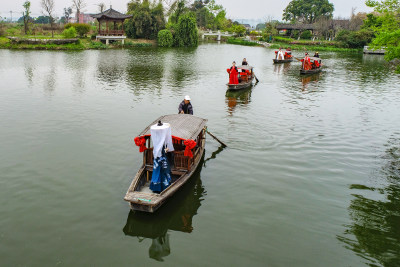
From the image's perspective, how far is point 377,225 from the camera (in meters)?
9.99

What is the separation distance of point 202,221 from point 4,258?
534cm

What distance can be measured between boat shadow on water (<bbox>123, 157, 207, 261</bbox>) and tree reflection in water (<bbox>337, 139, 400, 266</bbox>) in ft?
14.9

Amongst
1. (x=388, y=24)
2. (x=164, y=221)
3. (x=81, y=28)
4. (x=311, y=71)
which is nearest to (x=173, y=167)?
(x=164, y=221)

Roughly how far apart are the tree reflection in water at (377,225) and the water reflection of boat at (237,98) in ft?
37.2

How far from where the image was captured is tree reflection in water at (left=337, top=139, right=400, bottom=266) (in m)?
8.73

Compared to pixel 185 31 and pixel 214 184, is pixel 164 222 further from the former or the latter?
pixel 185 31

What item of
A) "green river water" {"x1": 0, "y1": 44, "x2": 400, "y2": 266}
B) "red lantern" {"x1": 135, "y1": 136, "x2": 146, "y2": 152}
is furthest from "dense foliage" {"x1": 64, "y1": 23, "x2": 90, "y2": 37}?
"red lantern" {"x1": 135, "y1": 136, "x2": 146, "y2": 152}

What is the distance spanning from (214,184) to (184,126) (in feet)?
8.10

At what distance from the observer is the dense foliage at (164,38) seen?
64.9 meters

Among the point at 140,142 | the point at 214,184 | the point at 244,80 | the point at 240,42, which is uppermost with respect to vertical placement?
the point at 240,42

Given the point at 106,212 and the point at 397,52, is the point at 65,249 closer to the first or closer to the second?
the point at 106,212

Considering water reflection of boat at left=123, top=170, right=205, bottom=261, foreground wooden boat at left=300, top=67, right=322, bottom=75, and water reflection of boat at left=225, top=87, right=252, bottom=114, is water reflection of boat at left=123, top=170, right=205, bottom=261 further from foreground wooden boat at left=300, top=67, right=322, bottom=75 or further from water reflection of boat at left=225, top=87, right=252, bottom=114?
foreground wooden boat at left=300, top=67, right=322, bottom=75

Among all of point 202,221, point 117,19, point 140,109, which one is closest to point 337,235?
point 202,221

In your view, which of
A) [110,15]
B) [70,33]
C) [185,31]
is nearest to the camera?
[70,33]
